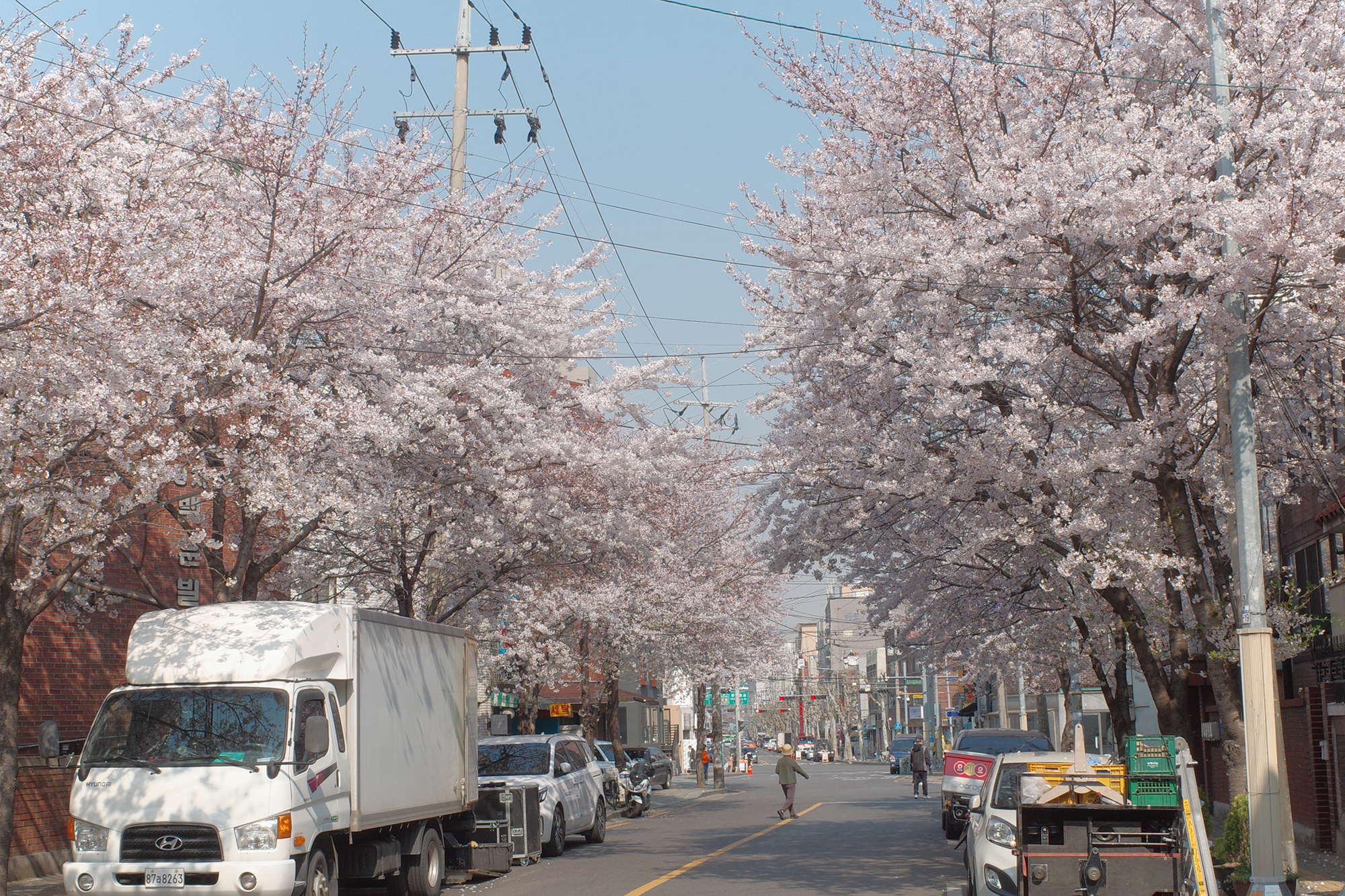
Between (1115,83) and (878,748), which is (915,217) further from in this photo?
(878,748)

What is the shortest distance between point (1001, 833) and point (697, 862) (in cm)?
726

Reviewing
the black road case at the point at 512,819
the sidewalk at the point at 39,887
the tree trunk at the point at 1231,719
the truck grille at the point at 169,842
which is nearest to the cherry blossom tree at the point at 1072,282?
the tree trunk at the point at 1231,719

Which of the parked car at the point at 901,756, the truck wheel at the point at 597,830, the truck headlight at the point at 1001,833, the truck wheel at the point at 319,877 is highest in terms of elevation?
the truck headlight at the point at 1001,833

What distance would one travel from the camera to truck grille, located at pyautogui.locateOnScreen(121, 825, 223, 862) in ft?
37.3

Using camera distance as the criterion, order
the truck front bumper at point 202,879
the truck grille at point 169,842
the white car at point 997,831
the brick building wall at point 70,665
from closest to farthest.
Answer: the truck front bumper at point 202,879
the truck grille at point 169,842
the white car at point 997,831
the brick building wall at point 70,665

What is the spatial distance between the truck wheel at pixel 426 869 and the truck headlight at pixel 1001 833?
623 centimetres

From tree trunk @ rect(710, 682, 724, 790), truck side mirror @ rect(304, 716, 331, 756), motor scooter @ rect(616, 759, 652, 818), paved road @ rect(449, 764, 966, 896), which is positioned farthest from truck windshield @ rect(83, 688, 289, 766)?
tree trunk @ rect(710, 682, 724, 790)

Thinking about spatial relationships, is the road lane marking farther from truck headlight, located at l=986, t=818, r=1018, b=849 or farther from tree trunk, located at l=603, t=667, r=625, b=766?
tree trunk, located at l=603, t=667, r=625, b=766

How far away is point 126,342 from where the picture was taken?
1130cm

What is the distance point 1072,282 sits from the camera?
47.2ft

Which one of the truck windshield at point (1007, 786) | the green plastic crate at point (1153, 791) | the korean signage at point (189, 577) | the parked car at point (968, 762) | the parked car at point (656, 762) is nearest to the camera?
the green plastic crate at point (1153, 791)

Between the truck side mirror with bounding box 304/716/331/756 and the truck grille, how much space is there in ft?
3.42

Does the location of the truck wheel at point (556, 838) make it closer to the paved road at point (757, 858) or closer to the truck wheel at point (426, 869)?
the paved road at point (757, 858)

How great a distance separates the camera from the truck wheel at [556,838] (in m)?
20.5
